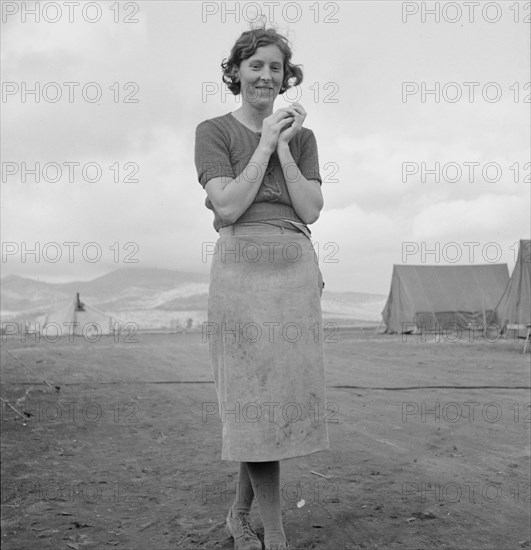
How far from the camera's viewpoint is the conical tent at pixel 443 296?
21953 millimetres

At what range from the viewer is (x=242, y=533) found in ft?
7.74

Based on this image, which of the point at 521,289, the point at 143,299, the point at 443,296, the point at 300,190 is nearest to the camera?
the point at 300,190

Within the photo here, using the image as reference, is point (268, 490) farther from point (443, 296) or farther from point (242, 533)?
point (443, 296)

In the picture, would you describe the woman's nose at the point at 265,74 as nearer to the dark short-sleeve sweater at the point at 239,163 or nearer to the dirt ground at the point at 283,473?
the dark short-sleeve sweater at the point at 239,163

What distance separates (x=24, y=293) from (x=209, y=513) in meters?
108

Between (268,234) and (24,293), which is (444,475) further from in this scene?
(24,293)

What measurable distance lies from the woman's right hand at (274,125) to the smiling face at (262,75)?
0.14m

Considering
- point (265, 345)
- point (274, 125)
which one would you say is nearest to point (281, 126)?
point (274, 125)

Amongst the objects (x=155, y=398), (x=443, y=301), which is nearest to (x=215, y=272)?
(x=155, y=398)

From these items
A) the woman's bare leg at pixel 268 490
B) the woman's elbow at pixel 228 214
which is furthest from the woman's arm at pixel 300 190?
the woman's bare leg at pixel 268 490

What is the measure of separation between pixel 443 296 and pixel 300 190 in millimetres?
21051

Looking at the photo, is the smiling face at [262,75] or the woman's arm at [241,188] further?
the smiling face at [262,75]

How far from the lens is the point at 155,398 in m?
6.11

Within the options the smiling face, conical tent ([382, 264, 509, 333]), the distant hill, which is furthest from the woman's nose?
the distant hill
